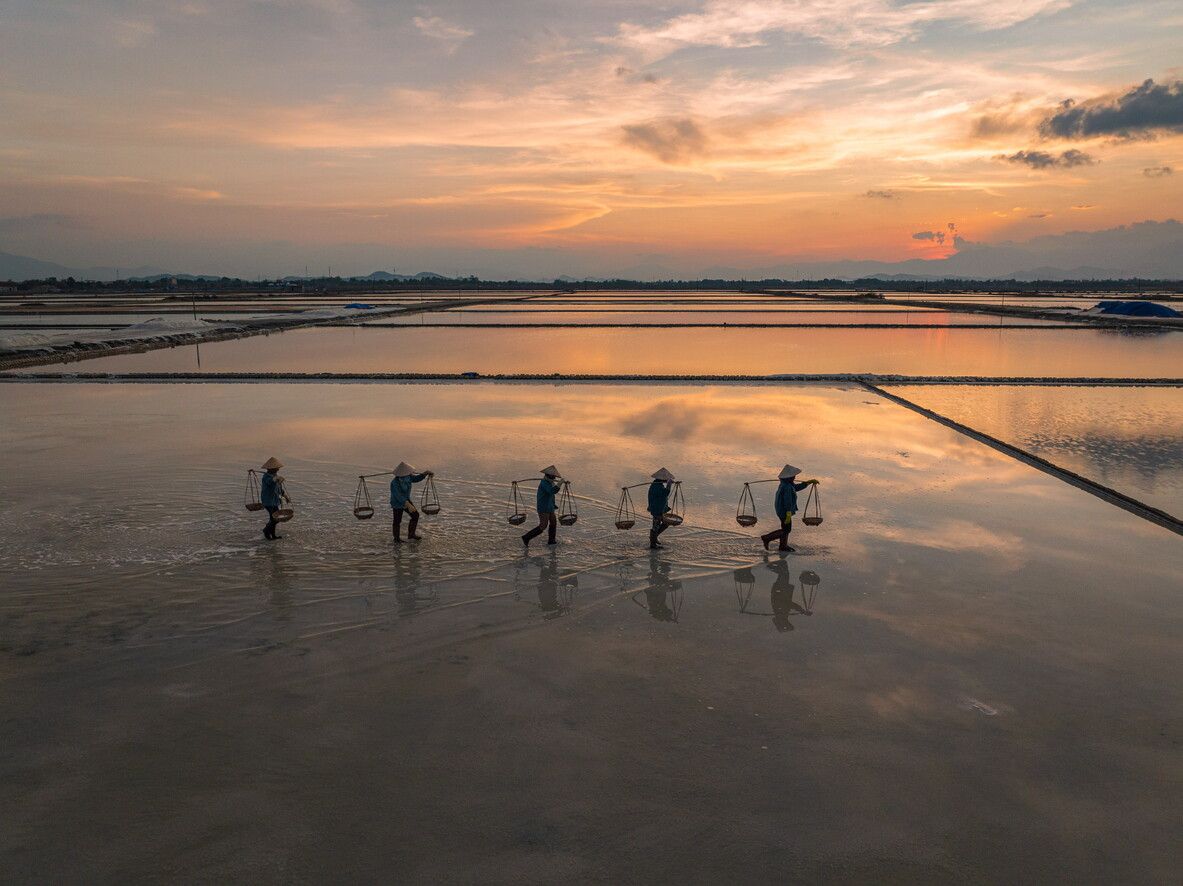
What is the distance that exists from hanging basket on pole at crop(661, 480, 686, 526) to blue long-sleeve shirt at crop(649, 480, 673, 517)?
9 cm

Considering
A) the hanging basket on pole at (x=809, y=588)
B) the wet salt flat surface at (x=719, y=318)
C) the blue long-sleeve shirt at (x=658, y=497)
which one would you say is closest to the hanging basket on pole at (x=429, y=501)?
the blue long-sleeve shirt at (x=658, y=497)

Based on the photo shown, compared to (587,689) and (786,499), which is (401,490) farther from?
(786,499)

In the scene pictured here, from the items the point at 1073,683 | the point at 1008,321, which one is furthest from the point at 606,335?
the point at 1073,683

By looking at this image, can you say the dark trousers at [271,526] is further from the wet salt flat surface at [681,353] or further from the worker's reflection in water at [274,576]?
the wet salt flat surface at [681,353]

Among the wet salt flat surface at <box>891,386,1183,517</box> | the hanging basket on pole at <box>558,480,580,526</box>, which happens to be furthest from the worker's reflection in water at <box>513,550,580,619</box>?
the wet salt flat surface at <box>891,386,1183,517</box>

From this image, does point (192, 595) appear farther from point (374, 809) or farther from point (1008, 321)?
point (1008, 321)

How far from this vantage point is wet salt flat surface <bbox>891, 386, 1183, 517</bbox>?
11641 mm

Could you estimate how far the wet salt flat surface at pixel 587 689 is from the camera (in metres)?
4.09

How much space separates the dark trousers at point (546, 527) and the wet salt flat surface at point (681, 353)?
15357 millimetres

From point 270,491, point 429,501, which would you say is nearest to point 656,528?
point 429,501

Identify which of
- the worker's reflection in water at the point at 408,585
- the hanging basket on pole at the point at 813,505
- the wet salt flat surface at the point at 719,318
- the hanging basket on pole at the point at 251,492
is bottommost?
the worker's reflection in water at the point at 408,585

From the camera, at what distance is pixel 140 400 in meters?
18.1

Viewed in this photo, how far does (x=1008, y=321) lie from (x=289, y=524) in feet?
151

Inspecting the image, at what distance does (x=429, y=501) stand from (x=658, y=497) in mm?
3244
